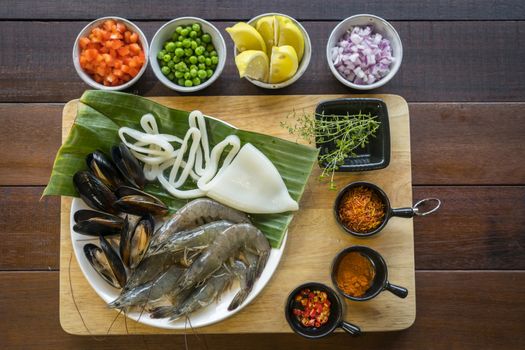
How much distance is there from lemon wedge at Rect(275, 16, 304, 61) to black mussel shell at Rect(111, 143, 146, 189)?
0.91 metres

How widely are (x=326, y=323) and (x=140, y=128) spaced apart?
1309 mm

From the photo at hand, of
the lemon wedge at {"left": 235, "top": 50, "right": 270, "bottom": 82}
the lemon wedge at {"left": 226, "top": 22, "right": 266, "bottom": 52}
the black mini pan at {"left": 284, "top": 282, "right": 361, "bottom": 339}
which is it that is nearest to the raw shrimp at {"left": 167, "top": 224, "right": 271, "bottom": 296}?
the black mini pan at {"left": 284, "top": 282, "right": 361, "bottom": 339}

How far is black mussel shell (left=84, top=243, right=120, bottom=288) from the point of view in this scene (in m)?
2.43

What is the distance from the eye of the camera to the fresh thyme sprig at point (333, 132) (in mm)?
2447

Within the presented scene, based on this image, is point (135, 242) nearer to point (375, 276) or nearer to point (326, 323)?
point (326, 323)

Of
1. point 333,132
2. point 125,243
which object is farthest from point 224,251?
point 333,132

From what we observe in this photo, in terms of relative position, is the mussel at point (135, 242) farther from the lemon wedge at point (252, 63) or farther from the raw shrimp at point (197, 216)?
the lemon wedge at point (252, 63)

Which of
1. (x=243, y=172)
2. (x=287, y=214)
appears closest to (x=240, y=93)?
(x=243, y=172)

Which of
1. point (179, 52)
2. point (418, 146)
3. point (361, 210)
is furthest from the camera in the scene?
point (418, 146)

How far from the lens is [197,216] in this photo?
97.3 inches

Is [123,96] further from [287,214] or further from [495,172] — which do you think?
[495,172]

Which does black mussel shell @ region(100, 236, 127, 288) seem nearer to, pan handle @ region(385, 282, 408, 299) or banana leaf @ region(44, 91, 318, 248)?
banana leaf @ region(44, 91, 318, 248)

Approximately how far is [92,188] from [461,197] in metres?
1.92

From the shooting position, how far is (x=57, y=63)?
2.79 metres
